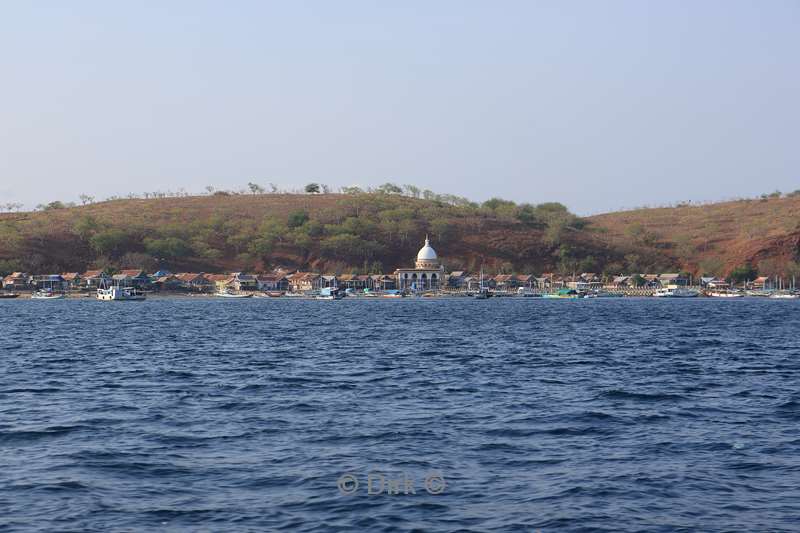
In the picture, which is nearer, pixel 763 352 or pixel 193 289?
pixel 763 352

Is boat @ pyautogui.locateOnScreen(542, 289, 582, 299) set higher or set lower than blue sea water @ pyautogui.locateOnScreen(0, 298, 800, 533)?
higher

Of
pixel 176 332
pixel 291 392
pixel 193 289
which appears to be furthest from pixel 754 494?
pixel 193 289

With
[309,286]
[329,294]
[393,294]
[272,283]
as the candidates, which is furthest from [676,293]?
[272,283]

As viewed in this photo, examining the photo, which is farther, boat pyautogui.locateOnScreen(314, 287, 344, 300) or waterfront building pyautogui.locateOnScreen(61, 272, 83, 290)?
waterfront building pyautogui.locateOnScreen(61, 272, 83, 290)

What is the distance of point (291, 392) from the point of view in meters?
31.4

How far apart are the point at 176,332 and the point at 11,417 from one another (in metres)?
41.5

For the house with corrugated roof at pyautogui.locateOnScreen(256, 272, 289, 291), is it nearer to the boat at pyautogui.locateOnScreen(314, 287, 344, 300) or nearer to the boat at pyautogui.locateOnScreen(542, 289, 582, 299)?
the boat at pyautogui.locateOnScreen(314, 287, 344, 300)

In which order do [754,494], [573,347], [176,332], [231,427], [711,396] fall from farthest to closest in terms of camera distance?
[176,332]
[573,347]
[711,396]
[231,427]
[754,494]

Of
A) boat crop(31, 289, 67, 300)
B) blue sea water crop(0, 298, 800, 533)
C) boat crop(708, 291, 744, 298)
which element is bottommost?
blue sea water crop(0, 298, 800, 533)

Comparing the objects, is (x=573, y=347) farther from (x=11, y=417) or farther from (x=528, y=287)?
(x=528, y=287)

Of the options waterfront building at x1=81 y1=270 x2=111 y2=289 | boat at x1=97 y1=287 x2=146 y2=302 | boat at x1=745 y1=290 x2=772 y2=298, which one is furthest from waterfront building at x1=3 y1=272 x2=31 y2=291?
boat at x1=745 y1=290 x2=772 y2=298

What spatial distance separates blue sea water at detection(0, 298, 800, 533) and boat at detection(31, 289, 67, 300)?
419 feet

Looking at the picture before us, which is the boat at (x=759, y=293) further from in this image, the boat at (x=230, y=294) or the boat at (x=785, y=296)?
the boat at (x=230, y=294)

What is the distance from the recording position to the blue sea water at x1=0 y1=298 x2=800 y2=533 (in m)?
16.9
